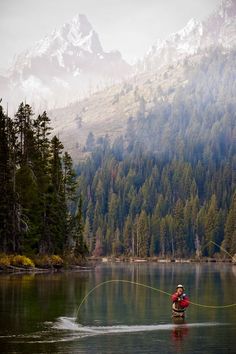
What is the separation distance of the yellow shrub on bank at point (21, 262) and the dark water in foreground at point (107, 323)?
88.6 ft

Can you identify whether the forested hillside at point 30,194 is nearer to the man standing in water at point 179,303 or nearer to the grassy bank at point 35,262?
the grassy bank at point 35,262

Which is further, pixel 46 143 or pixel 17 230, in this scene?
pixel 46 143

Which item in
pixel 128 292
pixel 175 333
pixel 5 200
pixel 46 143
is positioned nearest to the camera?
pixel 175 333

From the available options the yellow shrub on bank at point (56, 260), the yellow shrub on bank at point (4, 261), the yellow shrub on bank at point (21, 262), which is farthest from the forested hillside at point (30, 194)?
the yellow shrub on bank at point (4, 261)

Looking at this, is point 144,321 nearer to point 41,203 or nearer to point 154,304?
point 154,304

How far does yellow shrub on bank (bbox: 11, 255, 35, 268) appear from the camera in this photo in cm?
9939

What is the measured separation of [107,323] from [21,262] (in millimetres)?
55120

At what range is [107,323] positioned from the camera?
155 feet

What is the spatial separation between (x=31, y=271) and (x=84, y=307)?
45.3 meters

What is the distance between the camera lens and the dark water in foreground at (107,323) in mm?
37875

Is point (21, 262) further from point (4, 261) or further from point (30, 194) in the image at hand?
point (30, 194)

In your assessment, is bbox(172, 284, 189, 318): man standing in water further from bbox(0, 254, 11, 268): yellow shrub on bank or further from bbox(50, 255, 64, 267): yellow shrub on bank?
bbox(50, 255, 64, 267): yellow shrub on bank

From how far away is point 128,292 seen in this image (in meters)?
73.8

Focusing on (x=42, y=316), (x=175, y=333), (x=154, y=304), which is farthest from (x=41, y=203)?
(x=175, y=333)
